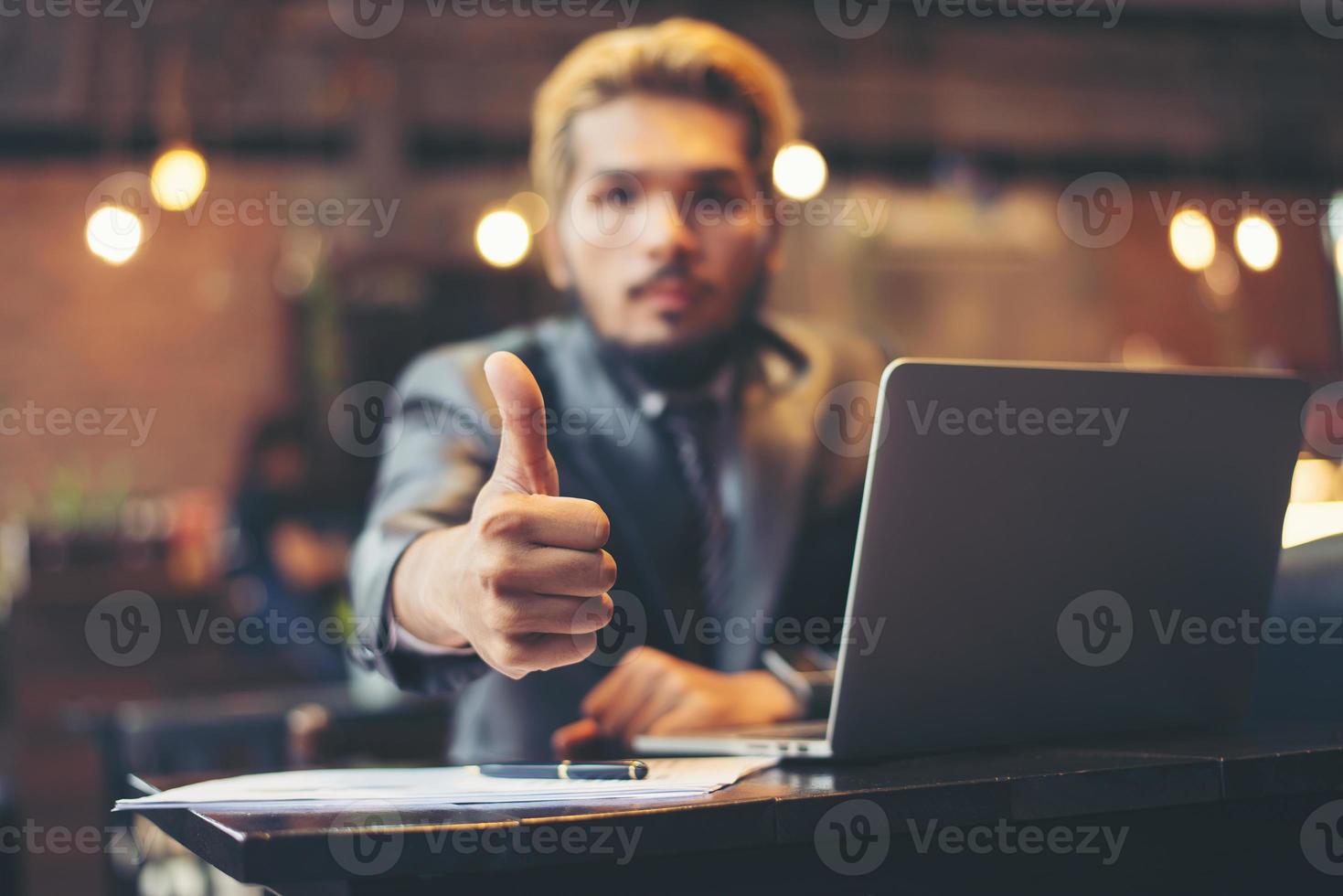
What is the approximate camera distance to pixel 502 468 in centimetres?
93

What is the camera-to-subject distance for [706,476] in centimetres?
163

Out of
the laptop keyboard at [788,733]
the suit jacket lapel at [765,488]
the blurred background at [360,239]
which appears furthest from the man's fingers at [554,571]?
the blurred background at [360,239]

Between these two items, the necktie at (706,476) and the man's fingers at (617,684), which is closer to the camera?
the man's fingers at (617,684)

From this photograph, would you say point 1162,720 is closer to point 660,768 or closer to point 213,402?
point 660,768

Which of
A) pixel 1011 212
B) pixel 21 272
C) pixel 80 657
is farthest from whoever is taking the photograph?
pixel 1011 212

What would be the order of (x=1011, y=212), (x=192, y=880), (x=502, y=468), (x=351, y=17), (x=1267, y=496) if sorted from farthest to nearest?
(x=1011, y=212), (x=351, y=17), (x=192, y=880), (x=1267, y=496), (x=502, y=468)

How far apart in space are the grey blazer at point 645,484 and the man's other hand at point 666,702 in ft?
0.37

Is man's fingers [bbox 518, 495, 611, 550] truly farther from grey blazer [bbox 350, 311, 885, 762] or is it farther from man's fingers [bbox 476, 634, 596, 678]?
grey blazer [bbox 350, 311, 885, 762]

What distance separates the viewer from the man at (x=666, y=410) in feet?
4.70

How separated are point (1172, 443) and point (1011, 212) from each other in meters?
6.86

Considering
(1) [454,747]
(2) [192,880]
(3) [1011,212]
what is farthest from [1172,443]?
(3) [1011,212]

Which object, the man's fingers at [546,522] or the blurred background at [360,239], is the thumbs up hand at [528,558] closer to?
the man's fingers at [546,522]

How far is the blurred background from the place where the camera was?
4.83 metres

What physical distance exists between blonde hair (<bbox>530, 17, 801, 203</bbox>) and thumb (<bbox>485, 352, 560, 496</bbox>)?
0.86 meters
